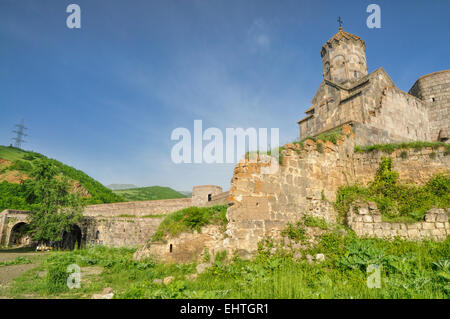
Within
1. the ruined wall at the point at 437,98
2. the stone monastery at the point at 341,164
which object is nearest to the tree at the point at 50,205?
the stone monastery at the point at 341,164

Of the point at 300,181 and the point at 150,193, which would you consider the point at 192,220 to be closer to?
the point at 300,181

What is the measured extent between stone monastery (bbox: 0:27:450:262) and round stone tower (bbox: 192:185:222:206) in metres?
9.92

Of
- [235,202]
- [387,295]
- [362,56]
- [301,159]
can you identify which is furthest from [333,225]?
[362,56]

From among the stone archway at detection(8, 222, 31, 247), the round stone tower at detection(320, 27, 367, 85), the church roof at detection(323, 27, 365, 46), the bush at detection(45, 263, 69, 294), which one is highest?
the church roof at detection(323, 27, 365, 46)

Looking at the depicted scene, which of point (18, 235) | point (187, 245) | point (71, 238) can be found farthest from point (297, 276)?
point (18, 235)

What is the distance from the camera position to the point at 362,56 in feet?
60.5

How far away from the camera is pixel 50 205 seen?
2011 cm

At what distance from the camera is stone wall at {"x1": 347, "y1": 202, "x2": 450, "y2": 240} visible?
22.3 feet

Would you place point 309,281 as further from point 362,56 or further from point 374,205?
point 362,56

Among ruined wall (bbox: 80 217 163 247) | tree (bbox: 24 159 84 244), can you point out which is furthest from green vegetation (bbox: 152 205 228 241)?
tree (bbox: 24 159 84 244)

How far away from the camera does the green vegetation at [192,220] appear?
8.09 m

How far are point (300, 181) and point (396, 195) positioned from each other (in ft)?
11.5

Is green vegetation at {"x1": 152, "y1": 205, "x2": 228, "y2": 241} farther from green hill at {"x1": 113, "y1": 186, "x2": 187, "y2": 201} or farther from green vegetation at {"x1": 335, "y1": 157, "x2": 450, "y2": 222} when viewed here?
green hill at {"x1": 113, "y1": 186, "x2": 187, "y2": 201}

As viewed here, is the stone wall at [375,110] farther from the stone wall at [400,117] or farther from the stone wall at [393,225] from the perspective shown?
the stone wall at [393,225]
